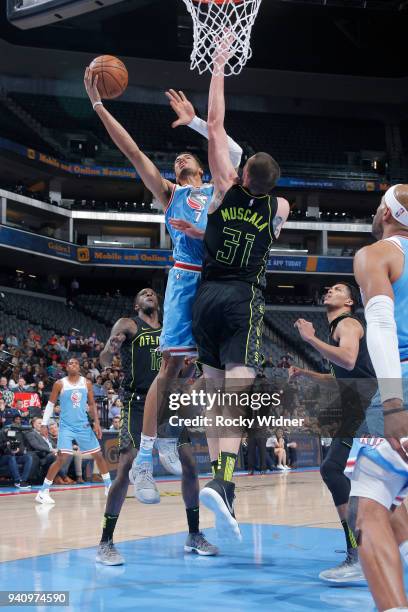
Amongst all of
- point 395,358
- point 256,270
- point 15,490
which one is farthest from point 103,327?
point 395,358

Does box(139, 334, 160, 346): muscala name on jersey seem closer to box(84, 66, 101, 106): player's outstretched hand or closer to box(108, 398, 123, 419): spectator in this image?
box(84, 66, 101, 106): player's outstretched hand

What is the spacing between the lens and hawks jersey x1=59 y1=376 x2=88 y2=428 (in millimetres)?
11242

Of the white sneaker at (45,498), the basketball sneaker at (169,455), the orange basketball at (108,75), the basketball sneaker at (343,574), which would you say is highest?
the orange basketball at (108,75)

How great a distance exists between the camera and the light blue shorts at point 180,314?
5332 millimetres

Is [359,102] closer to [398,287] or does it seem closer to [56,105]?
[56,105]

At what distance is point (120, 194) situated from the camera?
1435 inches

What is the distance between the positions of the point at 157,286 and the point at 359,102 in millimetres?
13953

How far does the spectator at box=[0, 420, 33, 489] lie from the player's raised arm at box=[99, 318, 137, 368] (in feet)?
23.9

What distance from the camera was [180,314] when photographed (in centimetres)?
537

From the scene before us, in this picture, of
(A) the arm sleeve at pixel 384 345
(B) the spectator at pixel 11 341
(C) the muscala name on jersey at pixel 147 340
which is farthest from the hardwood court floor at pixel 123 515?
(B) the spectator at pixel 11 341

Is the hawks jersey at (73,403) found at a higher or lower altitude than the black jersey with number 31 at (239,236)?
lower

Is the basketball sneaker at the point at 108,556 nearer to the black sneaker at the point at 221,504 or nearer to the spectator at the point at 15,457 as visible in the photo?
the black sneaker at the point at 221,504

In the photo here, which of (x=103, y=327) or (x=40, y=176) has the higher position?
(x=40, y=176)

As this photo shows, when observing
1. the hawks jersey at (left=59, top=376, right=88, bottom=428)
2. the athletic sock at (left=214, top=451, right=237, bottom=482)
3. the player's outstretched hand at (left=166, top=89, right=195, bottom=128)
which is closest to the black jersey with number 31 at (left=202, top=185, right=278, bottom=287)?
the player's outstretched hand at (left=166, top=89, right=195, bottom=128)
